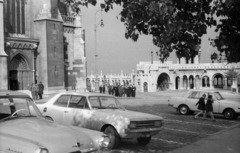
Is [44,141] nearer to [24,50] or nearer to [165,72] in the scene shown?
[24,50]

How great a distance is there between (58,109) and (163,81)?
64001 millimetres

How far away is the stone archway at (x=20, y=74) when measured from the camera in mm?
30300

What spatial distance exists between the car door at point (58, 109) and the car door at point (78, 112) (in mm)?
156

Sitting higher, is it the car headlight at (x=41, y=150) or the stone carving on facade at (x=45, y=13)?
the stone carving on facade at (x=45, y=13)

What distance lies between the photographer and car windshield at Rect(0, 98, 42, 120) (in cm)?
578

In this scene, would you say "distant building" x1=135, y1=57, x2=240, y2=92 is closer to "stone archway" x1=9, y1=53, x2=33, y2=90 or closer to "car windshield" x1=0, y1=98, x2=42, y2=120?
"stone archway" x1=9, y1=53, x2=33, y2=90

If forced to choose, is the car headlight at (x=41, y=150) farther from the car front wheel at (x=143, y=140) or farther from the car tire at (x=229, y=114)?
the car tire at (x=229, y=114)

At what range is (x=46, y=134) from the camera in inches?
196

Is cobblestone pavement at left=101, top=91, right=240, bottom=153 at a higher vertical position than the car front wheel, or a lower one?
lower

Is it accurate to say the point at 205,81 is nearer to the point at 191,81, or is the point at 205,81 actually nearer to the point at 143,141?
the point at 191,81

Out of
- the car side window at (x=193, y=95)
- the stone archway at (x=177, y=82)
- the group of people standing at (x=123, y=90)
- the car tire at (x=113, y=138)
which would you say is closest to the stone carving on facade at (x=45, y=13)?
the group of people standing at (x=123, y=90)

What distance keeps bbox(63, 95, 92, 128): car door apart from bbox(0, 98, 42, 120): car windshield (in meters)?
2.98

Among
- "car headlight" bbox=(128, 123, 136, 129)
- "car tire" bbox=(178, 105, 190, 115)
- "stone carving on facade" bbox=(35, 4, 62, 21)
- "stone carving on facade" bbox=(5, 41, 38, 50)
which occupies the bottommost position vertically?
"car tire" bbox=(178, 105, 190, 115)

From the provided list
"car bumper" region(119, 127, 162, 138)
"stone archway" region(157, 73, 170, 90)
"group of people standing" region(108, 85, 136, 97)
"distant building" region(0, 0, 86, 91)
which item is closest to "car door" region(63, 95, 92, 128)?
"car bumper" region(119, 127, 162, 138)
